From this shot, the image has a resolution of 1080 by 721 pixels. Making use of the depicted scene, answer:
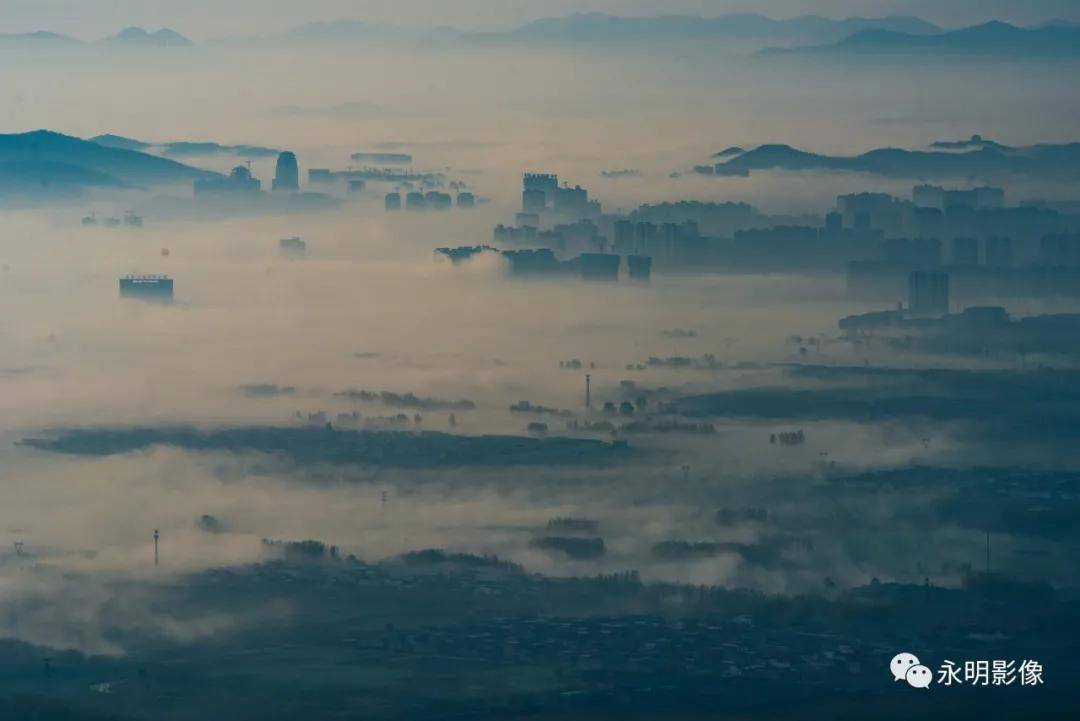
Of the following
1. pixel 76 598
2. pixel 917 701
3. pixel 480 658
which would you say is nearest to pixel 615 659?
pixel 480 658

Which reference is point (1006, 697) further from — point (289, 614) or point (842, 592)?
point (289, 614)

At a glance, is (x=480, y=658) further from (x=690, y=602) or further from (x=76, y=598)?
(x=76, y=598)

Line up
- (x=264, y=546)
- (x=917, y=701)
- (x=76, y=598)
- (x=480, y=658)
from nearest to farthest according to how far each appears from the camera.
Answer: (x=917, y=701), (x=480, y=658), (x=76, y=598), (x=264, y=546)

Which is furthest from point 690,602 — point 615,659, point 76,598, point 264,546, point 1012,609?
point 76,598

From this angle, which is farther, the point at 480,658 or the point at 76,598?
the point at 76,598

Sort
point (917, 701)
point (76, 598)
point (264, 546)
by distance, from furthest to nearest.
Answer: point (264, 546) → point (76, 598) → point (917, 701)

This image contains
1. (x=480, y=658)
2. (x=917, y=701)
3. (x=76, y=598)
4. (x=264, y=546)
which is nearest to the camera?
(x=917, y=701)

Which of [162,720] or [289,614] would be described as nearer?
[162,720]

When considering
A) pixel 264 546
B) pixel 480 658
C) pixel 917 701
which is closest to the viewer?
pixel 917 701
